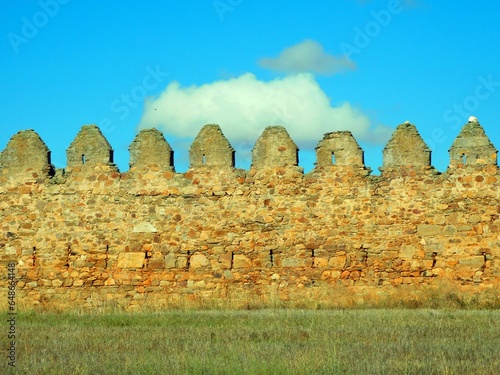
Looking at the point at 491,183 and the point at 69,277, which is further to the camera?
the point at 69,277

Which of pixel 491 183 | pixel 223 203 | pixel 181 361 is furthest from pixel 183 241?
pixel 181 361

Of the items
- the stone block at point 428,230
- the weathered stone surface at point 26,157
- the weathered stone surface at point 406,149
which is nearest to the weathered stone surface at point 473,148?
the weathered stone surface at point 406,149

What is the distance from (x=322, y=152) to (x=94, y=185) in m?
4.88

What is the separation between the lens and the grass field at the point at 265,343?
27.9 ft

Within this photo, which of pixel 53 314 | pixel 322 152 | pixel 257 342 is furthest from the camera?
pixel 322 152

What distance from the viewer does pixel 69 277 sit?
1756 cm

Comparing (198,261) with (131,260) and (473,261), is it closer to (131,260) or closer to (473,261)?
(131,260)

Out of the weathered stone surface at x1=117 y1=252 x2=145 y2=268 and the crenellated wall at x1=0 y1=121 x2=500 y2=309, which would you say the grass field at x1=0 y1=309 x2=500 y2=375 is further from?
the weathered stone surface at x1=117 y1=252 x2=145 y2=268

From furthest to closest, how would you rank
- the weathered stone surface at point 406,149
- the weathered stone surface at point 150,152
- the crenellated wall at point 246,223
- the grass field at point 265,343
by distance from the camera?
the weathered stone surface at point 150,152 < the weathered stone surface at point 406,149 < the crenellated wall at point 246,223 < the grass field at point 265,343

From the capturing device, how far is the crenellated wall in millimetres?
16500

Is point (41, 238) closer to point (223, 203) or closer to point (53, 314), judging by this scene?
point (53, 314)

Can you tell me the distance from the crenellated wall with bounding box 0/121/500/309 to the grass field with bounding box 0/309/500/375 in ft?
6.49

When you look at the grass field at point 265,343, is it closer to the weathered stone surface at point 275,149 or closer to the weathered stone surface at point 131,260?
the weathered stone surface at point 131,260

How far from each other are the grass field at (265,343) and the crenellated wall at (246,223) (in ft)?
6.49
